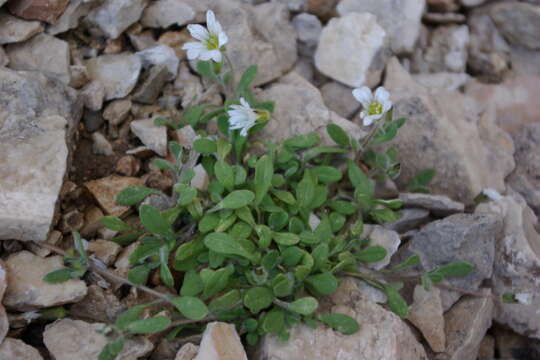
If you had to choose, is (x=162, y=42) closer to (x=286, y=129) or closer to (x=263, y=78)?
(x=263, y=78)

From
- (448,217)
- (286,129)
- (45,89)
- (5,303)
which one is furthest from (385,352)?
(45,89)

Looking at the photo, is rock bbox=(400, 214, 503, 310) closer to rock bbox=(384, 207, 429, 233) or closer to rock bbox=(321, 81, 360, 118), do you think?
rock bbox=(384, 207, 429, 233)

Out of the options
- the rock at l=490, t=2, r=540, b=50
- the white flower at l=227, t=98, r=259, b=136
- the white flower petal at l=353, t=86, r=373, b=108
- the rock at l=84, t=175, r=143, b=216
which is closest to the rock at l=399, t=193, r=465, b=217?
the white flower petal at l=353, t=86, r=373, b=108

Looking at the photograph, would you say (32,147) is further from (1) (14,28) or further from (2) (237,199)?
(2) (237,199)

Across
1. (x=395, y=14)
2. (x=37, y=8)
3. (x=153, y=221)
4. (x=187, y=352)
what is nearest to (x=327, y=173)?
(x=153, y=221)

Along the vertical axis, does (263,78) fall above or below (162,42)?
below

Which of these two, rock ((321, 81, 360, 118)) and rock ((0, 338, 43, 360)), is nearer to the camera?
rock ((0, 338, 43, 360))
